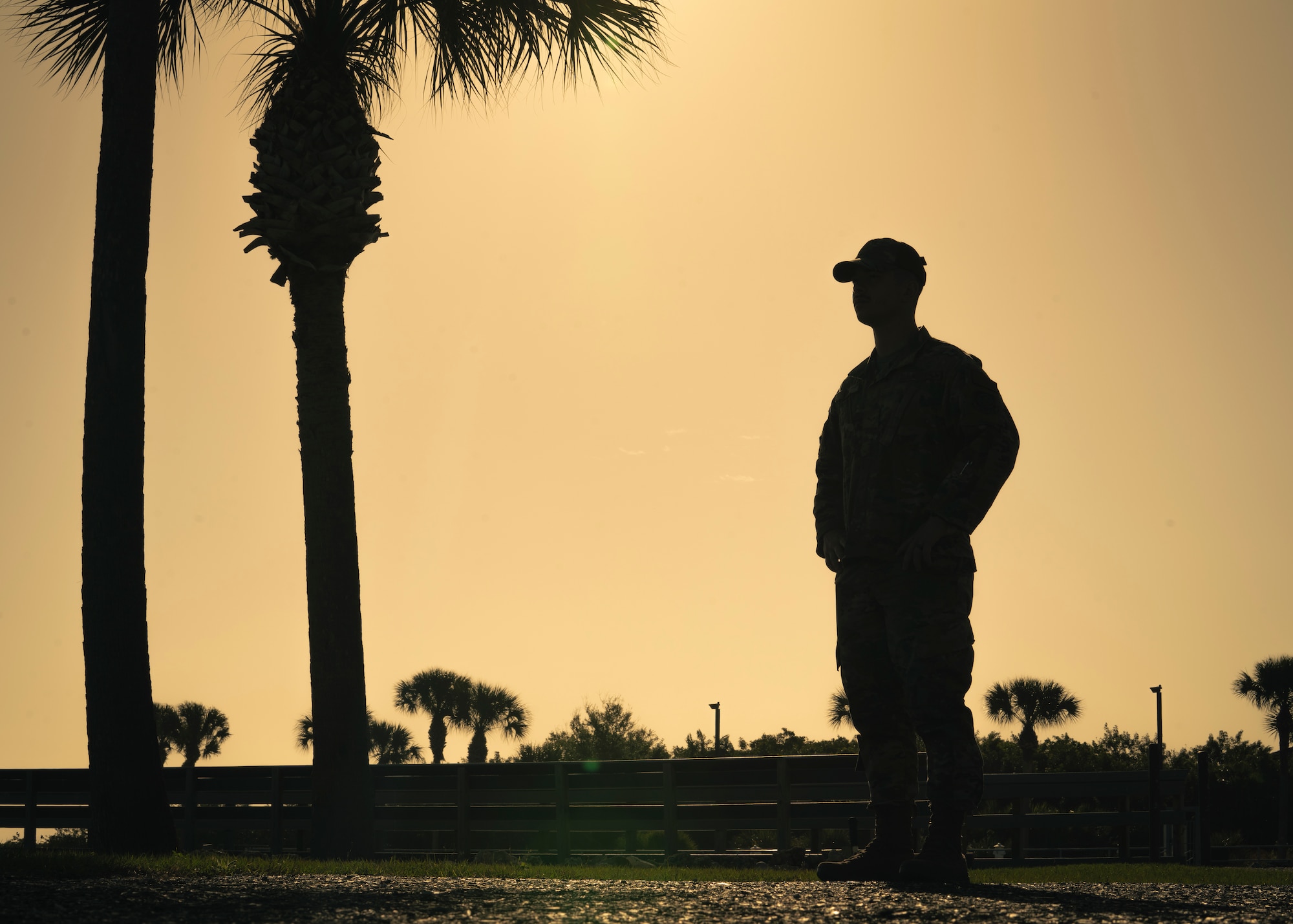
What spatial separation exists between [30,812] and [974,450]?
12.5 metres

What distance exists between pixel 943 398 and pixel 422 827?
8.14 m

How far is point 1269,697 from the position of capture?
44156mm

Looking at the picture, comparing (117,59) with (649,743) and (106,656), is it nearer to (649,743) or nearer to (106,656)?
(106,656)

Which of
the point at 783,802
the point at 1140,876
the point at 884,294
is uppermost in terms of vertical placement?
the point at 884,294

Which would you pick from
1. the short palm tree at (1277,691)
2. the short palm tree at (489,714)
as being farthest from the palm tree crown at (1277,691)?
the short palm tree at (489,714)

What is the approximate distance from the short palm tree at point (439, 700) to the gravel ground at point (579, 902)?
131 feet

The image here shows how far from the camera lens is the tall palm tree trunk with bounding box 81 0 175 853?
25.1ft

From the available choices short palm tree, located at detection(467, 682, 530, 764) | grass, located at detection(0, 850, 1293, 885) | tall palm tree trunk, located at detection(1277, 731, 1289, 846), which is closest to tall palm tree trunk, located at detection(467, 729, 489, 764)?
short palm tree, located at detection(467, 682, 530, 764)

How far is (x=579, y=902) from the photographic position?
365 centimetres

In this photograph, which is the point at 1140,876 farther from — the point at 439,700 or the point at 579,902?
the point at 439,700

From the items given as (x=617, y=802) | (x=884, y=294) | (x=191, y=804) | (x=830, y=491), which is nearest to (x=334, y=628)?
(x=617, y=802)

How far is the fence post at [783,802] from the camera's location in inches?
417

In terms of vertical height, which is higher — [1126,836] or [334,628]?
[334,628]

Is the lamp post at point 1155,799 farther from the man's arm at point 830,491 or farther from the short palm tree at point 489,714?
the short palm tree at point 489,714
